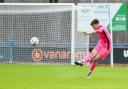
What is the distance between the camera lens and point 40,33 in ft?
88.0

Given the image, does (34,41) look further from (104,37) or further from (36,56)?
(104,37)

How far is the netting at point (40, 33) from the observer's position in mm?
26375

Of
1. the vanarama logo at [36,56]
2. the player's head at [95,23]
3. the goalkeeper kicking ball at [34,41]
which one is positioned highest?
the player's head at [95,23]

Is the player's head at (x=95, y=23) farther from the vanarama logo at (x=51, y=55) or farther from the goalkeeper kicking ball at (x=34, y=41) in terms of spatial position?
the goalkeeper kicking ball at (x=34, y=41)

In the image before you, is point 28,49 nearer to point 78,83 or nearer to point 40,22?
point 40,22

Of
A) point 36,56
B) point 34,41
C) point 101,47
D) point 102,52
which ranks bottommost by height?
point 36,56

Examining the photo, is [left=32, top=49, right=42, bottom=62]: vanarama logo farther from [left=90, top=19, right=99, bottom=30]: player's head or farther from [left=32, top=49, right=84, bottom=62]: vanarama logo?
[left=90, top=19, right=99, bottom=30]: player's head

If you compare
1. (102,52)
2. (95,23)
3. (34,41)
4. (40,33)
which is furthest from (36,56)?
(95,23)

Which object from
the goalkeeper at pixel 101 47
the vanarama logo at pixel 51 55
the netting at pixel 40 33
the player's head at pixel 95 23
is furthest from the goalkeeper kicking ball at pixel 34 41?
the player's head at pixel 95 23

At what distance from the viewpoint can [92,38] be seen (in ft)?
96.7

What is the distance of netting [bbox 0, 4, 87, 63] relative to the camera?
26375 millimetres

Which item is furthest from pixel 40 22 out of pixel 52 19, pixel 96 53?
pixel 96 53

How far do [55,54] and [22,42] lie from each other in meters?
1.74

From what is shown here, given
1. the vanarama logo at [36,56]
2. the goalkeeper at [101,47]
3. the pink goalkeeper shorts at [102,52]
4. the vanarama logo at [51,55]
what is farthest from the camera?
the vanarama logo at [36,56]
